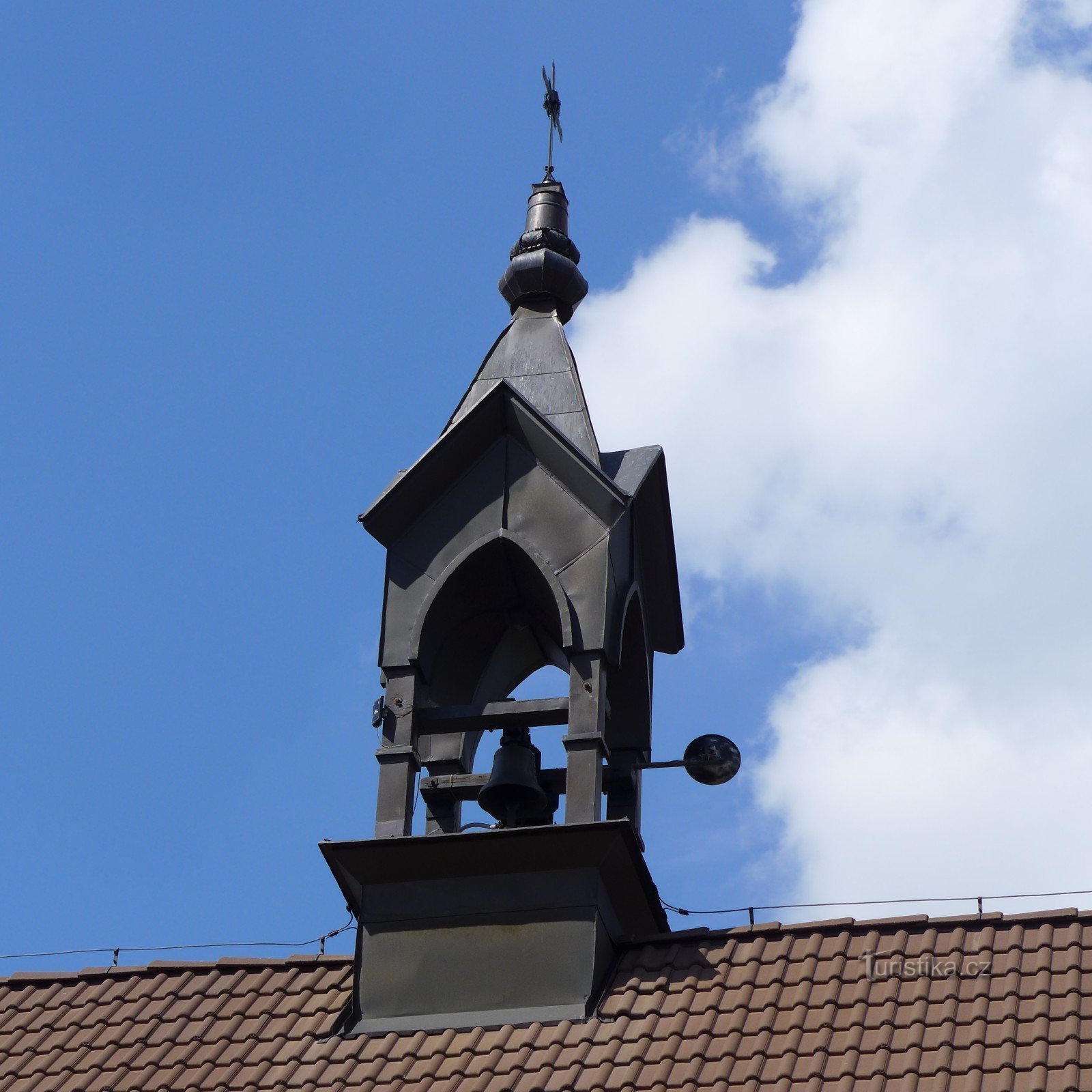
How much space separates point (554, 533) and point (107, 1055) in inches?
170

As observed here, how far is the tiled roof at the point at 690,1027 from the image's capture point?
1171 cm

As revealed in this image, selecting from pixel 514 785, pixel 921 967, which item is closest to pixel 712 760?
pixel 514 785

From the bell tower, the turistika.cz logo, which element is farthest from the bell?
the turistika.cz logo

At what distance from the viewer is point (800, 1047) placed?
39.4 ft

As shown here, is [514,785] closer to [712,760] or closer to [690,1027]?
[712,760]

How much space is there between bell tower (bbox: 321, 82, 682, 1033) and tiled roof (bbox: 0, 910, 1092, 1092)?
383 millimetres

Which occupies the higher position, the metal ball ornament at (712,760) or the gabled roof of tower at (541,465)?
the gabled roof of tower at (541,465)

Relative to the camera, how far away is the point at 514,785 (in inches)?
564

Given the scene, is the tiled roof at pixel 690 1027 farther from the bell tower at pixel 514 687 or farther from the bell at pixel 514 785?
the bell at pixel 514 785

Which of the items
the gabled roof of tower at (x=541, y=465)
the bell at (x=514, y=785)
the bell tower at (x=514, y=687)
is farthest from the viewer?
the gabled roof of tower at (x=541, y=465)

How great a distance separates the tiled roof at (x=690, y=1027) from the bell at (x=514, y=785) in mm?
1322

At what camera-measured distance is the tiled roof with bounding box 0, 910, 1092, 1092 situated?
38.4 feet

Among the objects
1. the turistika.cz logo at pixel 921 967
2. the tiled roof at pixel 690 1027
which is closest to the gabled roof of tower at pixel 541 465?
the tiled roof at pixel 690 1027

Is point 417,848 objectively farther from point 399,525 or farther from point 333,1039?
point 399,525
